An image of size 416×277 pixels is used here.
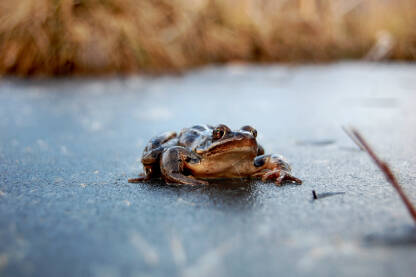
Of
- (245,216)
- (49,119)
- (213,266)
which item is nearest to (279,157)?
(245,216)

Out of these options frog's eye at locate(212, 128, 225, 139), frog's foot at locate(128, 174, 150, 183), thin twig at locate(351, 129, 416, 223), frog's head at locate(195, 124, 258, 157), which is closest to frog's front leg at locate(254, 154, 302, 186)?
frog's head at locate(195, 124, 258, 157)

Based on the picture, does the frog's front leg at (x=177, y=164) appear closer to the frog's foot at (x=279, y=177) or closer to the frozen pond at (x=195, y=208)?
the frozen pond at (x=195, y=208)

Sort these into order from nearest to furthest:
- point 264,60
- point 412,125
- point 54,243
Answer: point 54,243 < point 412,125 < point 264,60

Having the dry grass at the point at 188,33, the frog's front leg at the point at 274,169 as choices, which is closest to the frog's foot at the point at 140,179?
the frog's front leg at the point at 274,169

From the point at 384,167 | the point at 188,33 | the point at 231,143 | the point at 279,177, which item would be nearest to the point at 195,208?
the point at 231,143

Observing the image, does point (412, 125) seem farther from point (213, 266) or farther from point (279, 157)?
point (213, 266)

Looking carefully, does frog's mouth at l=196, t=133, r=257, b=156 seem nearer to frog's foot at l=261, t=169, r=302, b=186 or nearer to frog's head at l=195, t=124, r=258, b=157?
frog's head at l=195, t=124, r=258, b=157
